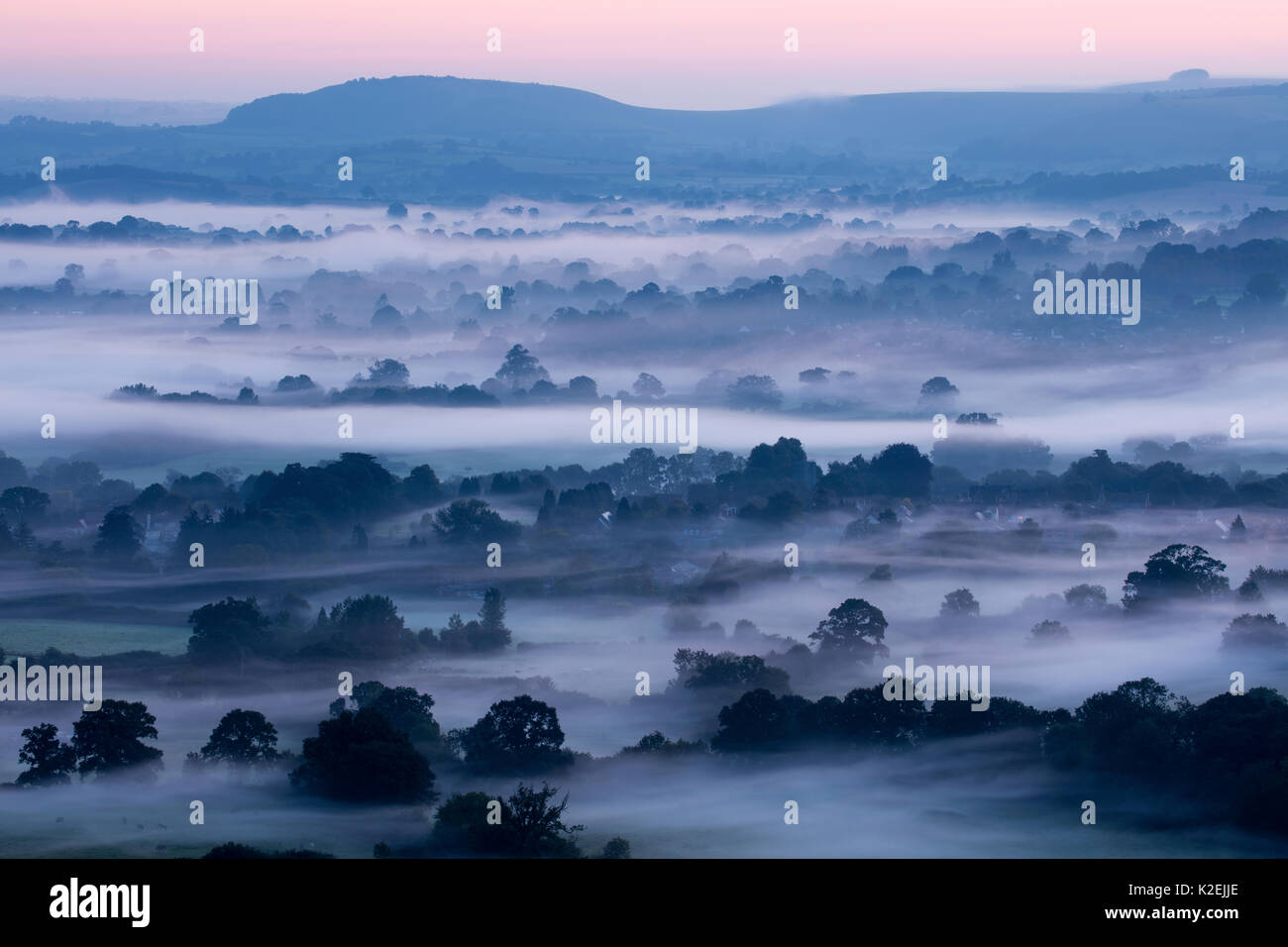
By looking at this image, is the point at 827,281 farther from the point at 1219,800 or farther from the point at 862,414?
the point at 1219,800

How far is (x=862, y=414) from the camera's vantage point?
10062 centimetres

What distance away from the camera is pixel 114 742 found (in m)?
25.4

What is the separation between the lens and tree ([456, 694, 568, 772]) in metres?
26.1

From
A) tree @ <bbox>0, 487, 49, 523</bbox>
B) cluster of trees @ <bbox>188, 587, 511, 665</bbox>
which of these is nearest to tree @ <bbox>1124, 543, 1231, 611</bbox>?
cluster of trees @ <bbox>188, 587, 511, 665</bbox>

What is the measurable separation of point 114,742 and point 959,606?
26.3 metres

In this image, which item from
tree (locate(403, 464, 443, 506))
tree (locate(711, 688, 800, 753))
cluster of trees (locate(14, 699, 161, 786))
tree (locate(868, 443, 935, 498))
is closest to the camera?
cluster of trees (locate(14, 699, 161, 786))

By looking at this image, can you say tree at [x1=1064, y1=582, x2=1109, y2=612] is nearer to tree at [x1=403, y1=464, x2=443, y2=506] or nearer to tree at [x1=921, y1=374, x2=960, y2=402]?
tree at [x1=403, y1=464, x2=443, y2=506]

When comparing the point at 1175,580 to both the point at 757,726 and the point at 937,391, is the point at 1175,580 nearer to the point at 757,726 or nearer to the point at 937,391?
the point at 757,726

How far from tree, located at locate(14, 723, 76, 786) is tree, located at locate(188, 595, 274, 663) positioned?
1137 cm

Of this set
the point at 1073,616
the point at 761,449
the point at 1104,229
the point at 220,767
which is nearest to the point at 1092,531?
the point at 1073,616

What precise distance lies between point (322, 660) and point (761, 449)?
Answer: 3663 centimetres

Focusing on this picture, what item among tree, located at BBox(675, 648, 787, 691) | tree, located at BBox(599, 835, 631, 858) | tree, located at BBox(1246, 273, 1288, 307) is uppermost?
tree, located at BBox(1246, 273, 1288, 307)

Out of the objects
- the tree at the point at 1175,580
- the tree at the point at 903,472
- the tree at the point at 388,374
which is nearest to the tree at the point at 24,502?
the tree at the point at 903,472

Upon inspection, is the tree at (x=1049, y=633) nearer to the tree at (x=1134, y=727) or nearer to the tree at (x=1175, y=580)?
the tree at (x=1175, y=580)
